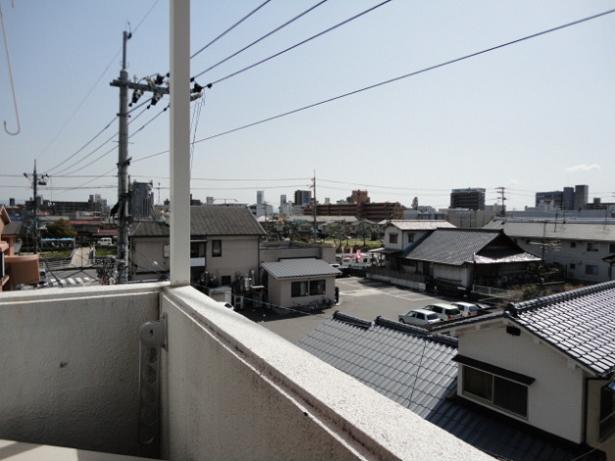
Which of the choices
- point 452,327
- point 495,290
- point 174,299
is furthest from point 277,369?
point 495,290

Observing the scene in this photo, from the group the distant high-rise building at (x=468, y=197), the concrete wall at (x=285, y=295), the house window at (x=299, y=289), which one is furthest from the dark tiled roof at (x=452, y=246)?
the distant high-rise building at (x=468, y=197)

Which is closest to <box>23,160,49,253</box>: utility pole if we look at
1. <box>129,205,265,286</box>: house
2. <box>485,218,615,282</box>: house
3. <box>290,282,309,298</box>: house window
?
<box>129,205,265,286</box>: house

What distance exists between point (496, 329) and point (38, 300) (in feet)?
15.5

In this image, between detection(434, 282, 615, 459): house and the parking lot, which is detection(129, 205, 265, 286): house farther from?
detection(434, 282, 615, 459): house

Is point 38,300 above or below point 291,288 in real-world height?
above

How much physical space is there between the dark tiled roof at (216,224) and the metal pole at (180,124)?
12.9 metres

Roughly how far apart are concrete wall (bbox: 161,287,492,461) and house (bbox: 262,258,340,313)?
12.9 metres

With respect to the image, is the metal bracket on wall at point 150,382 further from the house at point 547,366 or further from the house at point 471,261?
the house at point 471,261

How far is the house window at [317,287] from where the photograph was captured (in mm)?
15289

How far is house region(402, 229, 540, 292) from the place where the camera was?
56.2 feet

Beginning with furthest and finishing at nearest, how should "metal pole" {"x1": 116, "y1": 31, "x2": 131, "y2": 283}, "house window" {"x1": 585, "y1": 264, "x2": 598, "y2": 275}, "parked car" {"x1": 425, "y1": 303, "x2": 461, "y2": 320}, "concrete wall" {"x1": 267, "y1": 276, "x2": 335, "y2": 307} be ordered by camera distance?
"house window" {"x1": 585, "y1": 264, "x2": 598, "y2": 275}
"concrete wall" {"x1": 267, "y1": 276, "x2": 335, "y2": 307}
"parked car" {"x1": 425, "y1": 303, "x2": 461, "y2": 320}
"metal pole" {"x1": 116, "y1": 31, "x2": 131, "y2": 283}

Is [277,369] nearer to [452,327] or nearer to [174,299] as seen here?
[174,299]

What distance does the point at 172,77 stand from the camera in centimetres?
186

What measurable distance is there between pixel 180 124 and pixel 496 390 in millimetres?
4700
